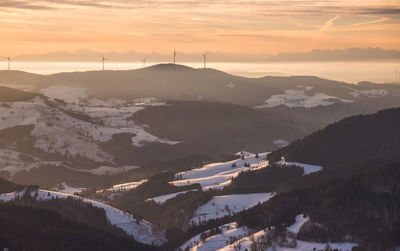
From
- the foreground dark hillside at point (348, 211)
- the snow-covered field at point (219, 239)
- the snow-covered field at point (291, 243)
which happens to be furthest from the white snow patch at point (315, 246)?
the snow-covered field at point (219, 239)

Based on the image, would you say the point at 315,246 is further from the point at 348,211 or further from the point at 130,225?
the point at 130,225

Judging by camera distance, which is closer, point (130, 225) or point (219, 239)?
point (219, 239)

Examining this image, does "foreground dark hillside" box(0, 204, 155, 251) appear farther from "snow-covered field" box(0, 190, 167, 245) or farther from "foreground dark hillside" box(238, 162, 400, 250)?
"foreground dark hillside" box(238, 162, 400, 250)

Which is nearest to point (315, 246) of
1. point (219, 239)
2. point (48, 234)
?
point (219, 239)

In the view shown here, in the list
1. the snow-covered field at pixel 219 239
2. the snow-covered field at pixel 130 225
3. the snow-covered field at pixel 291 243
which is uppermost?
the snow-covered field at pixel 291 243

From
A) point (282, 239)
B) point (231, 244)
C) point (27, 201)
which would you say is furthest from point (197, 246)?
point (27, 201)

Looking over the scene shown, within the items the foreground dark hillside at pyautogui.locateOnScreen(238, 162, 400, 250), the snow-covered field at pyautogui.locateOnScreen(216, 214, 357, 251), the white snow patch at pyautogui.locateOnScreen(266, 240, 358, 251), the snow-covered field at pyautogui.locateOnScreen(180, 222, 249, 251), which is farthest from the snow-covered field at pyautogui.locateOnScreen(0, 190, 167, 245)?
the white snow patch at pyautogui.locateOnScreen(266, 240, 358, 251)

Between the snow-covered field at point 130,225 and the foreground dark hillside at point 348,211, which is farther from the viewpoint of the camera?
the snow-covered field at point 130,225

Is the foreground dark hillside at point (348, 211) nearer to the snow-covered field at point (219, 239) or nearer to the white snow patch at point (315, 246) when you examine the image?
the white snow patch at point (315, 246)

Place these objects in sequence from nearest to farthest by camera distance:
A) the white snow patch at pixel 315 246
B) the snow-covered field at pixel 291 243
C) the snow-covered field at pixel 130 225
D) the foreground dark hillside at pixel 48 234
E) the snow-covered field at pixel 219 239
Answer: the foreground dark hillside at pixel 48 234, the white snow patch at pixel 315 246, the snow-covered field at pixel 291 243, the snow-covered field at pixel 219 239, the snow-covered field at pixel 130 225

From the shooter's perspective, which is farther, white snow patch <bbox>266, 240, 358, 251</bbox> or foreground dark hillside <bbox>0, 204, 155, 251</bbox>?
white snow patch <bbox>266, 240, 358, 251</bbox>

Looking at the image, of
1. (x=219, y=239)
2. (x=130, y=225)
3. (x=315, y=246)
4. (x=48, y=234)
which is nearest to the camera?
(x=48, y=234)

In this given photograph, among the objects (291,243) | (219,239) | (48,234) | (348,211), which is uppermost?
(348,211)
